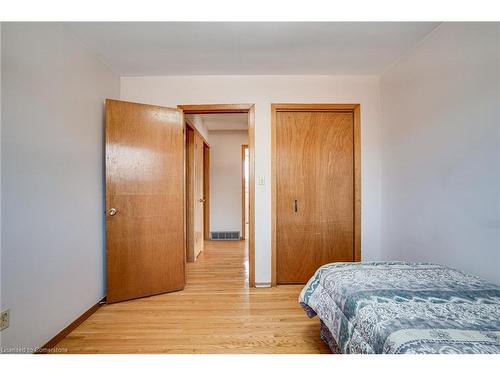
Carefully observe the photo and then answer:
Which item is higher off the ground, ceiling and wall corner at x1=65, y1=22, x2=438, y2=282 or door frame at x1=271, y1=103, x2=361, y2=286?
ceiling and wall corner at x1=65, y1=22, x2=438, y2=282

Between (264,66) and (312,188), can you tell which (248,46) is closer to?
(264,66)

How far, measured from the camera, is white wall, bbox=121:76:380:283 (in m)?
2.52

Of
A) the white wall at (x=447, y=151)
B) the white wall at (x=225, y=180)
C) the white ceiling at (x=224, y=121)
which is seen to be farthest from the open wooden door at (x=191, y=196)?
the white wall at (x=447, y=151)

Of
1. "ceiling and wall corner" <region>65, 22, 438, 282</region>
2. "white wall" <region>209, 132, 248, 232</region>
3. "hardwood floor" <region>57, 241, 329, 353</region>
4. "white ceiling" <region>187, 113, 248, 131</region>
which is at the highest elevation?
"white ceiling" <region>187, 113, 248, 131</region>

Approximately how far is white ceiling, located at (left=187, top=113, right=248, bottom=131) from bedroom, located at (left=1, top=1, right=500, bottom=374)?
3.21 ft

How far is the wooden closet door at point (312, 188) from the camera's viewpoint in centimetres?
258

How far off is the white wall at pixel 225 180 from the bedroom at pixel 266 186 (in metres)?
1.94

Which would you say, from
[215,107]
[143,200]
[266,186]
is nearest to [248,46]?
[215,107]

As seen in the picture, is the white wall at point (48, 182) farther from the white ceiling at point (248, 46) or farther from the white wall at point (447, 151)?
the white wall at point (447, 151)

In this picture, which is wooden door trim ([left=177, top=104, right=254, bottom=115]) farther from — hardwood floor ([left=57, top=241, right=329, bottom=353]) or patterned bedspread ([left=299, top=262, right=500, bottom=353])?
hardwood floor ([left=57, top=241, right=329, bottom=353])

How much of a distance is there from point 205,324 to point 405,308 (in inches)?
55.7

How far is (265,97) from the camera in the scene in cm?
253

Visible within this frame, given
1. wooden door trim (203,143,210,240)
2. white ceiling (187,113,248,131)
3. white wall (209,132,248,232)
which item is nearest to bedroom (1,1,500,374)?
white ceiling (187,113,248,131)
